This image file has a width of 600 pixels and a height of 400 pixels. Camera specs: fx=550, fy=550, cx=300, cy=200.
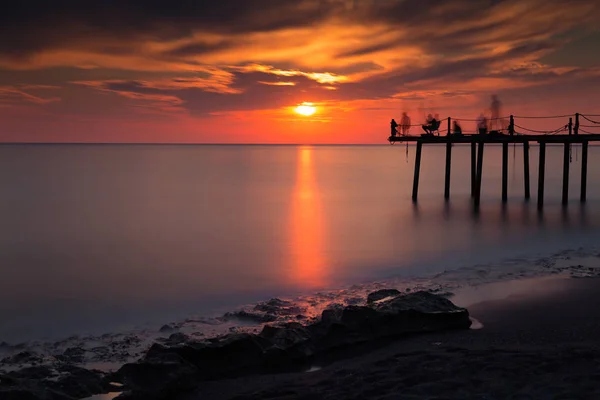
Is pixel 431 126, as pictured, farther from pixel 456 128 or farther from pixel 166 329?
pixel 166 329

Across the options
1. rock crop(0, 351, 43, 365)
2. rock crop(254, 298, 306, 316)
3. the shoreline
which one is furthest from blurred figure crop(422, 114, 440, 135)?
rock crop(0, 351, 43, 365)

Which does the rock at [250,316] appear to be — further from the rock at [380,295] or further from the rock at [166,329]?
the rock at [380,295]

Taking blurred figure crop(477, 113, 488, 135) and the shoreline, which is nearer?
the shoreline

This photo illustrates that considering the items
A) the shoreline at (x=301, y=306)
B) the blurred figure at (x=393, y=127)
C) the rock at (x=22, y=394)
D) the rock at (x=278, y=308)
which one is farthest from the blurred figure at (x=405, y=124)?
the rock at (x=22, y=394)

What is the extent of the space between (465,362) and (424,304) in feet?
6.52

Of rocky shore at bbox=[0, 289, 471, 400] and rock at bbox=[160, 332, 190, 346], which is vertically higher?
rocky shore at bbox=[0, 289, 471, 400]

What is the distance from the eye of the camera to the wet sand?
602 cm

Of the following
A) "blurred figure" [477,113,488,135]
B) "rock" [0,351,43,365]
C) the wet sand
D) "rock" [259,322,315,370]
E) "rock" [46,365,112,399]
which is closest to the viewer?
the wet sand

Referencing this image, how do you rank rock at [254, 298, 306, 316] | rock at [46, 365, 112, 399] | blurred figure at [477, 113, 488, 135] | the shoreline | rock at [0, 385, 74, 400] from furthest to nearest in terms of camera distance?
blurred figure at [477, 113, 488, 135] < rock at [254, 298, 306, 316] < the shoreline < rock at [46, 365, 112, 399] < rock at [0, 385, 74, 400]

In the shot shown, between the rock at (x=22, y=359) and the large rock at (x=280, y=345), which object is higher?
the large rock at (x=280, y=345)

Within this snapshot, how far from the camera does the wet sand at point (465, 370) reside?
19.8ft

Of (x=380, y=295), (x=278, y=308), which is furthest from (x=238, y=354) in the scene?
(x=380, y=295)

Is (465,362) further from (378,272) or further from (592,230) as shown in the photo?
(592,230)

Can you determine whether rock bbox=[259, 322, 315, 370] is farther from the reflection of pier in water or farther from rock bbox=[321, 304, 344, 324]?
the reflection of pier in water
